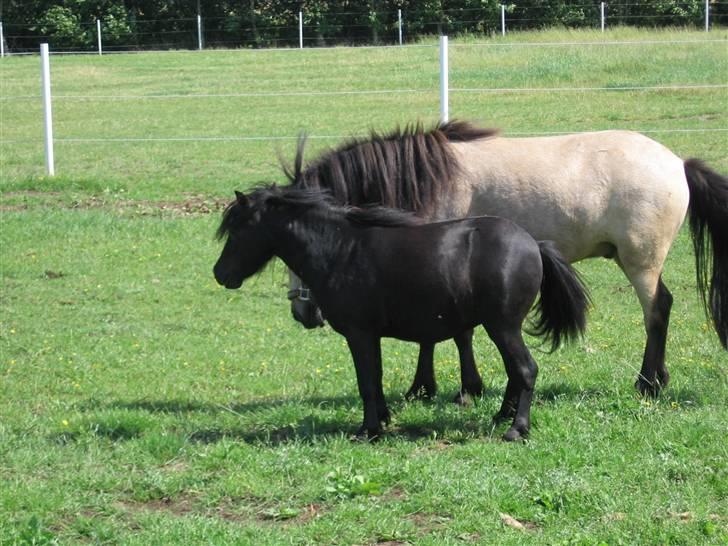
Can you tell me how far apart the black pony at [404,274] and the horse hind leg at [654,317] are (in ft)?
2.53

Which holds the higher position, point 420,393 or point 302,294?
point 302,294

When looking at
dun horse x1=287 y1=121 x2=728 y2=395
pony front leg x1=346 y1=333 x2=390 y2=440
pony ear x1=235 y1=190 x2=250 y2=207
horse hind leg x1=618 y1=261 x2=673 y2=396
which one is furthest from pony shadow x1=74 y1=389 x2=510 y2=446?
pony ear x1=235 y1=190 x2=250 y2=207

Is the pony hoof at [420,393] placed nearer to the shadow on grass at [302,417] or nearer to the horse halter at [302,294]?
the shadow on grass at [302,417]

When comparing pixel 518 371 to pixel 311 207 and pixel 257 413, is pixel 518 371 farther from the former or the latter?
pixel 257 413

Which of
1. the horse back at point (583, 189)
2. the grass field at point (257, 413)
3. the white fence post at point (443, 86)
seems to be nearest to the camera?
the grass field at point (257, 413)

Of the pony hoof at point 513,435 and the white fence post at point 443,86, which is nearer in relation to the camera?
the pony hoof at point 513,435

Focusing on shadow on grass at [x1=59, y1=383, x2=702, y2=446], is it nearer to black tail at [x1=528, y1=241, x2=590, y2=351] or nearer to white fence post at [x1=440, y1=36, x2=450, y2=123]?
black tail at [x1=528, y1=241, x2=590, y2=351]

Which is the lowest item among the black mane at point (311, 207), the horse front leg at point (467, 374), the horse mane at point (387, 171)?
the horse front leg at point (467, 374)

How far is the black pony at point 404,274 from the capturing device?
5910 millimetres

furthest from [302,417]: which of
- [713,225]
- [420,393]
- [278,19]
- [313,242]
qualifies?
[278,19]

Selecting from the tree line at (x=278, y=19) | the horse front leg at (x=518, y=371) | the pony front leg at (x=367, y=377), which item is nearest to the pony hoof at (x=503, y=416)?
the horse front leg at (x=518, y=371)

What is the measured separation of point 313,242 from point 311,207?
0.71 feet

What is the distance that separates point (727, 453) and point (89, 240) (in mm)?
8035

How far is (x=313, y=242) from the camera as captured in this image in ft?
20.4
